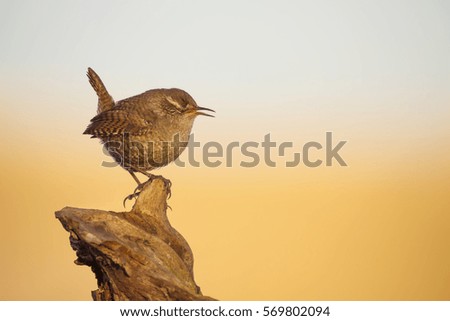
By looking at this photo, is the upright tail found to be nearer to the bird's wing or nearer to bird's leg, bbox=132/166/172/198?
the bird's wing

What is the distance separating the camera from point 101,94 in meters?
5.83

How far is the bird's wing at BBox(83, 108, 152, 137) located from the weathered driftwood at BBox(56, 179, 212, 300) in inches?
24.0

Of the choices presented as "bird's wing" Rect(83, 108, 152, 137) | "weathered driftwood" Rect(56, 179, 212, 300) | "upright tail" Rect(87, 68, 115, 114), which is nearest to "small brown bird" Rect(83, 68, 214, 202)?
"bird's wing" Rect(83, 108, 152, 137)

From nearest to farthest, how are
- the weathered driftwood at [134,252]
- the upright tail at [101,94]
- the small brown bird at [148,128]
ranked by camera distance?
the weathered driftwood at [134,252] → the small brown bird at [148,128] → the upright tail at [101,94]

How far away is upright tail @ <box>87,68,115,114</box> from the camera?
19.1 feet

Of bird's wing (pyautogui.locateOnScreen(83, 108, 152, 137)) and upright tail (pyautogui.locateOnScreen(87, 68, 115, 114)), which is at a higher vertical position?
upright tail (pyautogui.locateOnScreen(87, 68, 115, 114))

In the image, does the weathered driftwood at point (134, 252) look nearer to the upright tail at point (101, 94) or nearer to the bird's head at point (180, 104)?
the bird's head at point (180, 104)

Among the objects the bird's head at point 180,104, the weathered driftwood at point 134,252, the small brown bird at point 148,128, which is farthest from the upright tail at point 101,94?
the weathered driftwood at point 134,252

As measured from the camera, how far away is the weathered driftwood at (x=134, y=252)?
445 centimetres

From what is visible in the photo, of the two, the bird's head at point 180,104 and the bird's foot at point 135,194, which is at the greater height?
the bird's head at point 180,104

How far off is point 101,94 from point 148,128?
83 cm

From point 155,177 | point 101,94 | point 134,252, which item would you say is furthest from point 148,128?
point 134,252
